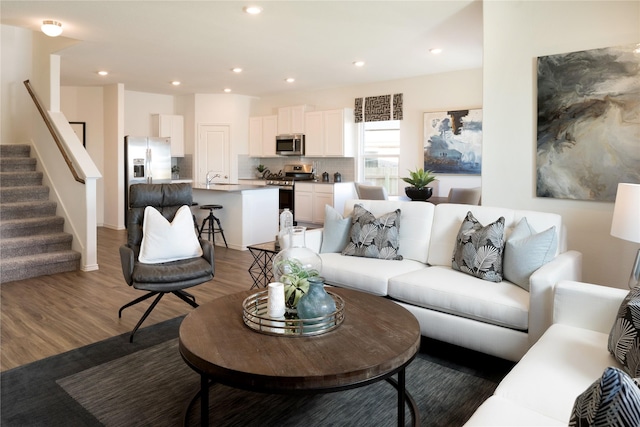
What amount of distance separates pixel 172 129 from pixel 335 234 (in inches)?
256

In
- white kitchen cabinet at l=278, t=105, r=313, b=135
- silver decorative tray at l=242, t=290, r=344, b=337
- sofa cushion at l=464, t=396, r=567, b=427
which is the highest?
white kitchen cabinet at l=278, t=105, r=313, b=135

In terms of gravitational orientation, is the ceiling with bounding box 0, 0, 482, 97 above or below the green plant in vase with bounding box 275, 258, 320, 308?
above

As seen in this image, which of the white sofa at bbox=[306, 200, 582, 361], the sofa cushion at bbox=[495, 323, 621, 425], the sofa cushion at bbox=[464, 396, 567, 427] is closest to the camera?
the sofa cushion at bbox=[464, 396, 567, 427]

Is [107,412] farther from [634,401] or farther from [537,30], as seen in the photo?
[537,30]

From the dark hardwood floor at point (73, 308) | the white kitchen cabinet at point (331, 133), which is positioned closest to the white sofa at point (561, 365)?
the dark hardwood floor at point (73, 308)

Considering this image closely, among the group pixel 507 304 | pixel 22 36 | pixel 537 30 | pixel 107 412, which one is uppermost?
pixel 22 36

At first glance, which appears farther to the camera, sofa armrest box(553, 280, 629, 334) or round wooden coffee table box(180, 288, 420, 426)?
sofa armrest box(553, 280, 629, 334)

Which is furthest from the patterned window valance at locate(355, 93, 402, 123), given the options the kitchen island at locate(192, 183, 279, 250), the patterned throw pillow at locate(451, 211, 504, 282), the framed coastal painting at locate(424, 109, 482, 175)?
the patterned throw pillow at locate(451, 211, 504, 282)

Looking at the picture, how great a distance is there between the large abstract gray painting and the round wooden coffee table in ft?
7.02

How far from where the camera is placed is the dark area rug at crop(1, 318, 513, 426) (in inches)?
84.2

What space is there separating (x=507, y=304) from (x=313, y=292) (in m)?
1.21

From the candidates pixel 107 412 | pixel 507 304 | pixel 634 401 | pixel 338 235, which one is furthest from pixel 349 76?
pixel 634 401

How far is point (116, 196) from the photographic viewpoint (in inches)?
318

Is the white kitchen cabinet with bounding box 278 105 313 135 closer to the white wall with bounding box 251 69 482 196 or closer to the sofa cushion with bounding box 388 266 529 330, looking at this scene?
the white wall with bounding box 251 69 482 196
